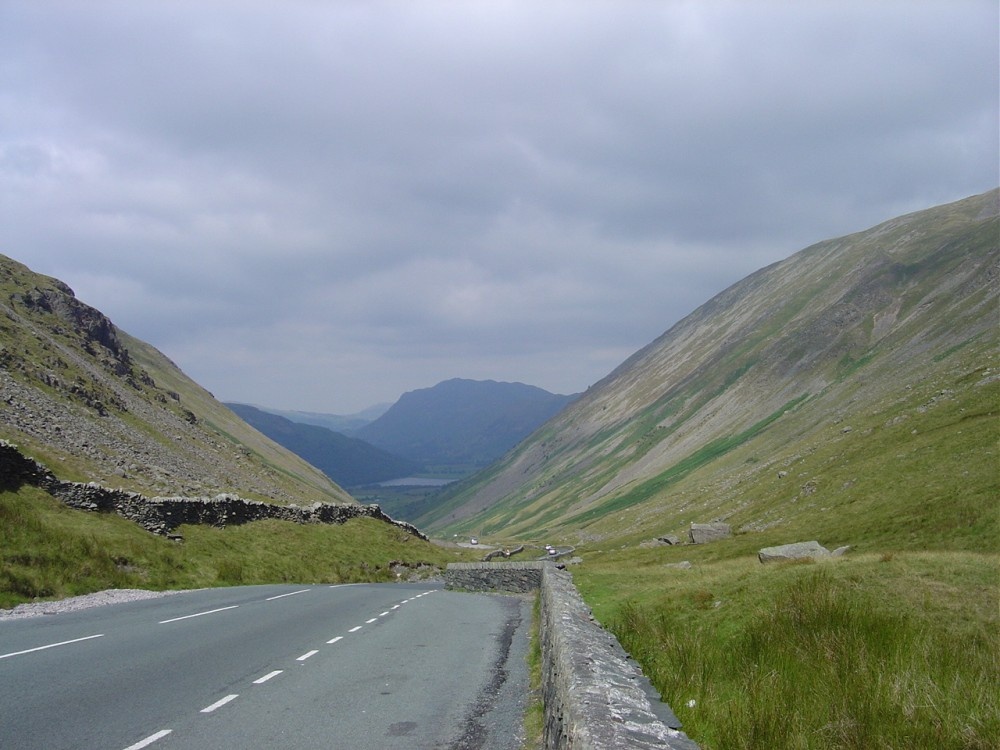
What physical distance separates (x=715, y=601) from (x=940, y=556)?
7723mm

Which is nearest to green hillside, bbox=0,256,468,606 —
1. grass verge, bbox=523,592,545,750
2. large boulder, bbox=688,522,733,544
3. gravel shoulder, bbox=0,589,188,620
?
gravel shoulder, bbox=0,589,188,620

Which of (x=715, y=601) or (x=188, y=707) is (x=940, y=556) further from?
(x=188, y=707)

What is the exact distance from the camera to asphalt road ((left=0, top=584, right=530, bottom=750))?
980 centimetres

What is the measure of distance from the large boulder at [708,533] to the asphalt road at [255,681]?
4790cm

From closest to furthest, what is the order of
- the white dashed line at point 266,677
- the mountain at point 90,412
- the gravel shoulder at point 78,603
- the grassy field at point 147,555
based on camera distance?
the white dashed line at point 266,677, the gravel shoulder at point 78,603, the grassy field at point 147,555, the mountain at point 90,412

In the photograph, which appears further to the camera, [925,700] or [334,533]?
[334,533]

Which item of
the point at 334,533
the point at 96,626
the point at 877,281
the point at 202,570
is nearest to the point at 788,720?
the point at 96,626

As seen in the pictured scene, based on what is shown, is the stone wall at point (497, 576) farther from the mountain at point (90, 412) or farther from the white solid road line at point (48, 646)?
the mountain at point (90, 412)

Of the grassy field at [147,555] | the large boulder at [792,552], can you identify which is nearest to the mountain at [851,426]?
the large boulder at [792,552]

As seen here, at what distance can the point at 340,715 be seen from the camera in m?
11.0

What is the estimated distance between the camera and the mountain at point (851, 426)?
5528 cm

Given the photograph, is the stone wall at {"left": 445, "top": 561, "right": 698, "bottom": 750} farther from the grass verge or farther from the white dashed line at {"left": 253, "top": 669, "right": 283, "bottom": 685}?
the white dashed line at {"left": 253, "top": 669, "right": 283, "bottom": 685}

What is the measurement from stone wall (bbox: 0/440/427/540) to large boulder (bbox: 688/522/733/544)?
38.1m

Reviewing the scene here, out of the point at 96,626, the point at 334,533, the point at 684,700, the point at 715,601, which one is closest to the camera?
the point at 684,700
